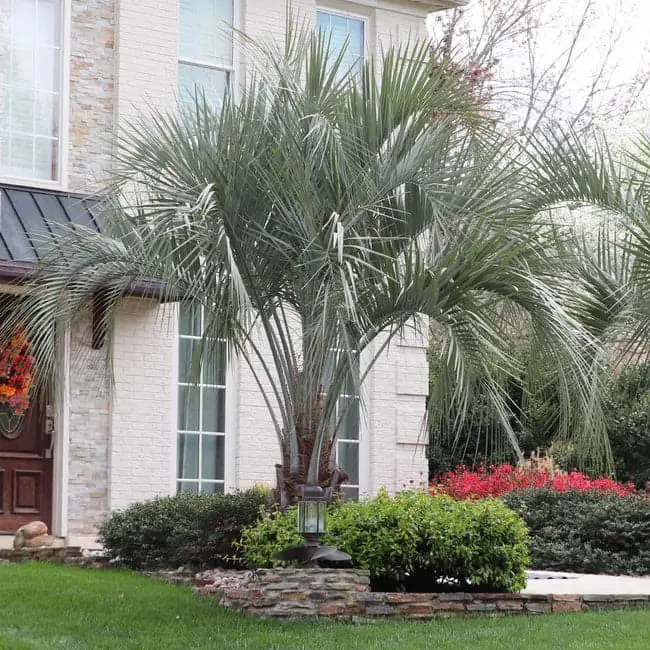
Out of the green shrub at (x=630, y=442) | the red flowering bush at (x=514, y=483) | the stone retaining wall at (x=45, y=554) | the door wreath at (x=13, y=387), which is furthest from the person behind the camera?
the green shrub at (x=630, y=442)

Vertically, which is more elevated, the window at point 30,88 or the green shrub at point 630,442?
the window at point 30,88

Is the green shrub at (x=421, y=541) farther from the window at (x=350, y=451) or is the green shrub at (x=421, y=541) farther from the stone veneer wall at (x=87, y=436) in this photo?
the window at (x=350, y=451)

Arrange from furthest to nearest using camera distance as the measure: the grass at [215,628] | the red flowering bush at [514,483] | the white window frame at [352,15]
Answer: the white window frame at [352,15], the red flowering bush at [514,483], the grass at [215,628]

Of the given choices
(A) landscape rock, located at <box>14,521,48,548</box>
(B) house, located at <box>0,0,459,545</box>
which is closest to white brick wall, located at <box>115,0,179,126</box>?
(B) house, located at <box>0,0,459,545</box>

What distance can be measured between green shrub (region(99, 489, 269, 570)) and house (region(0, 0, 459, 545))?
1.58 m

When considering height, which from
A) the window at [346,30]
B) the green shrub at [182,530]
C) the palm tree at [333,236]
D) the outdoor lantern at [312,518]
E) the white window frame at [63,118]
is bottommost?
the green shrub at [182,530]

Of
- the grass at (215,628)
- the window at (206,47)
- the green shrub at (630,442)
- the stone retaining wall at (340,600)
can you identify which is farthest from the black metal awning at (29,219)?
the green shrub at (630,442)

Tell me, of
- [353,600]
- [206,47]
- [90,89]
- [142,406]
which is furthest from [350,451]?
[353,600]

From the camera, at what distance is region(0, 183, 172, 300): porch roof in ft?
40.4

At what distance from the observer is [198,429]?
14.5m

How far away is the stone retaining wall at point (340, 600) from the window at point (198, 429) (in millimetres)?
5165

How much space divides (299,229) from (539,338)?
198 cm

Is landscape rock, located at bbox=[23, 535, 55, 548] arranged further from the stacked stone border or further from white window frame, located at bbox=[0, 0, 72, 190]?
white window frame, located at bbox=[0, 0, 72, 190]

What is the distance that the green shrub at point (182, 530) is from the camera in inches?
434
